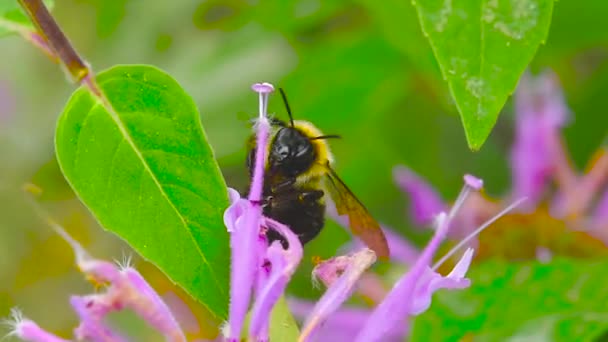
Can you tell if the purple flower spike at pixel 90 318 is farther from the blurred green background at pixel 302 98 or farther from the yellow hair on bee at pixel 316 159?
the blurred green background at pixel 302 98

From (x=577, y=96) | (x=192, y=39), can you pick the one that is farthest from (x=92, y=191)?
(x=192, y=39)

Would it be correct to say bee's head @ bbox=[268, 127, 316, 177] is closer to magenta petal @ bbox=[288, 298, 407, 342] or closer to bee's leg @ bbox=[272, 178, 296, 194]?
bee's leg @ bbox=[272, 178, 296, 194]

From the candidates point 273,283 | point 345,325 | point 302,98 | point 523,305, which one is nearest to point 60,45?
point 273,283

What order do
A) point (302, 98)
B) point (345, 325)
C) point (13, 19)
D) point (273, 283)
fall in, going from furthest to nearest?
point (302, 98) → point (345, 325) → point (13, 19) → point (273, 283)

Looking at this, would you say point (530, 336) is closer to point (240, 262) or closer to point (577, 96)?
point (240, 262)

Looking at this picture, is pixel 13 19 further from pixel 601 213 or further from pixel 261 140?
pixel 601 213
